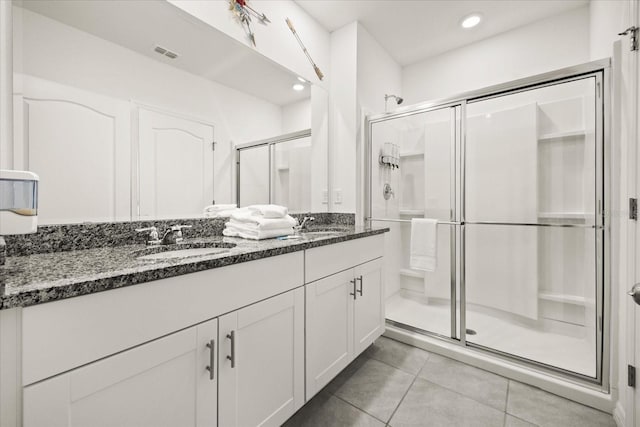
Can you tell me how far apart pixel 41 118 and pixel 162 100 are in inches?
18.2

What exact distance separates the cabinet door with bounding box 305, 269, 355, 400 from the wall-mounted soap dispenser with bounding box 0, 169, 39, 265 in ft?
3.10

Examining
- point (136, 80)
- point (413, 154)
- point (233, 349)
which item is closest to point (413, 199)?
point (413, 154)

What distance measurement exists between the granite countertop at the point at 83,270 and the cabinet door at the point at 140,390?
18cm

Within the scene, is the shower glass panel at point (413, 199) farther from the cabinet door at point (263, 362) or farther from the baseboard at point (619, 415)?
the cabinet door at point (263, 362)

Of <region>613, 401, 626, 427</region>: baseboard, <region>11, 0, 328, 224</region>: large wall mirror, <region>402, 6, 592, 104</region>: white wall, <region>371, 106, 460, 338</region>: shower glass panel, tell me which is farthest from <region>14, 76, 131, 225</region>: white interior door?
<region>402, 6, 592, 104</region>: white wall

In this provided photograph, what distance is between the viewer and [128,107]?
122 centimetres

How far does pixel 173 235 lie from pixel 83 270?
58 centimetres

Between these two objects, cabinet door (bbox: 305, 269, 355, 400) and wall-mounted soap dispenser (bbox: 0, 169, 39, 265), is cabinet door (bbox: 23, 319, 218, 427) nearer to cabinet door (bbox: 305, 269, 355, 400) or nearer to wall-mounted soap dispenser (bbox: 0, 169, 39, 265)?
wall-mounted soap dispenser (bbox: 0, 169, 39, 265)

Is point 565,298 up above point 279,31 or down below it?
below

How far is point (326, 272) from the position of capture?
1401 mm

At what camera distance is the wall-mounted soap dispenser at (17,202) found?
64cm

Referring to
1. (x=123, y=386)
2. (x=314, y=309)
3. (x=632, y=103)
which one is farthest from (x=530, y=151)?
(x=123, y=386)

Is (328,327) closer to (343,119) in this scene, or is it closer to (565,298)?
(343,119)

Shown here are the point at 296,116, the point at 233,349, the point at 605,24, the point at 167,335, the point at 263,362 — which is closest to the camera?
the point at 167,335
